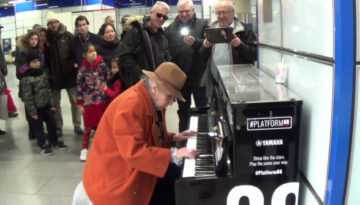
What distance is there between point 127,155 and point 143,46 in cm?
201

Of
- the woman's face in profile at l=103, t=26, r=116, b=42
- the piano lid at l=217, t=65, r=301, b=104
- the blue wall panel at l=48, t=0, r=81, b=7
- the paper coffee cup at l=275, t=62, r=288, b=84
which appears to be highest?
the blue wall panel at l=48, t=0, r=81, b=7

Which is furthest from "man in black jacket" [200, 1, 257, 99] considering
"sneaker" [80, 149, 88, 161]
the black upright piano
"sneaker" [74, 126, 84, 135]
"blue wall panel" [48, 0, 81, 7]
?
"blue wall panel" [48, 0, 81, 7]

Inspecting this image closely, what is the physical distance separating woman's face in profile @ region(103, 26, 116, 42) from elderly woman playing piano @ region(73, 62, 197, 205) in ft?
8.57

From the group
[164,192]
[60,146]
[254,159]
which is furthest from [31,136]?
[254,159]

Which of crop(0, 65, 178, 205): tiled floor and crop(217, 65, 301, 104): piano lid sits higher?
crop(217, 65, 301, 104): piano lid

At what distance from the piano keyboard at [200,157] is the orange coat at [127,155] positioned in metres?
0.12

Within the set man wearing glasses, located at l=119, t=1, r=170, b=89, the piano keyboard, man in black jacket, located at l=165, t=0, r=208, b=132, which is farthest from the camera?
man in black jacket, located at l=165, t=0, r=208, b=132

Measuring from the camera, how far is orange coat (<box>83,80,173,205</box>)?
6.01 ft

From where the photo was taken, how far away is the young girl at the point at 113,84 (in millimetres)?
4199

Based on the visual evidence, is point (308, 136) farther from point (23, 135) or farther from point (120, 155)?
point (23, 135)

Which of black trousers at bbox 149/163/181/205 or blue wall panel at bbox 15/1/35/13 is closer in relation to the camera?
black trousers at bbox 149/163/181/205

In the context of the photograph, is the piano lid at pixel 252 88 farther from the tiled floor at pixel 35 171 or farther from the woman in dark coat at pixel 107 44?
the woman in dark coat at pixel 107 44

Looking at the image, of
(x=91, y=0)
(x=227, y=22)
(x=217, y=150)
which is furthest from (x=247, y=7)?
(x=91, y=0)

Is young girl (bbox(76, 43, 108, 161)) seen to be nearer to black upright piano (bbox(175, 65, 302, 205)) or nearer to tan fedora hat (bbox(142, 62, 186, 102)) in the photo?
tan fedora hat (bbox(142, 62, 186, 102))
